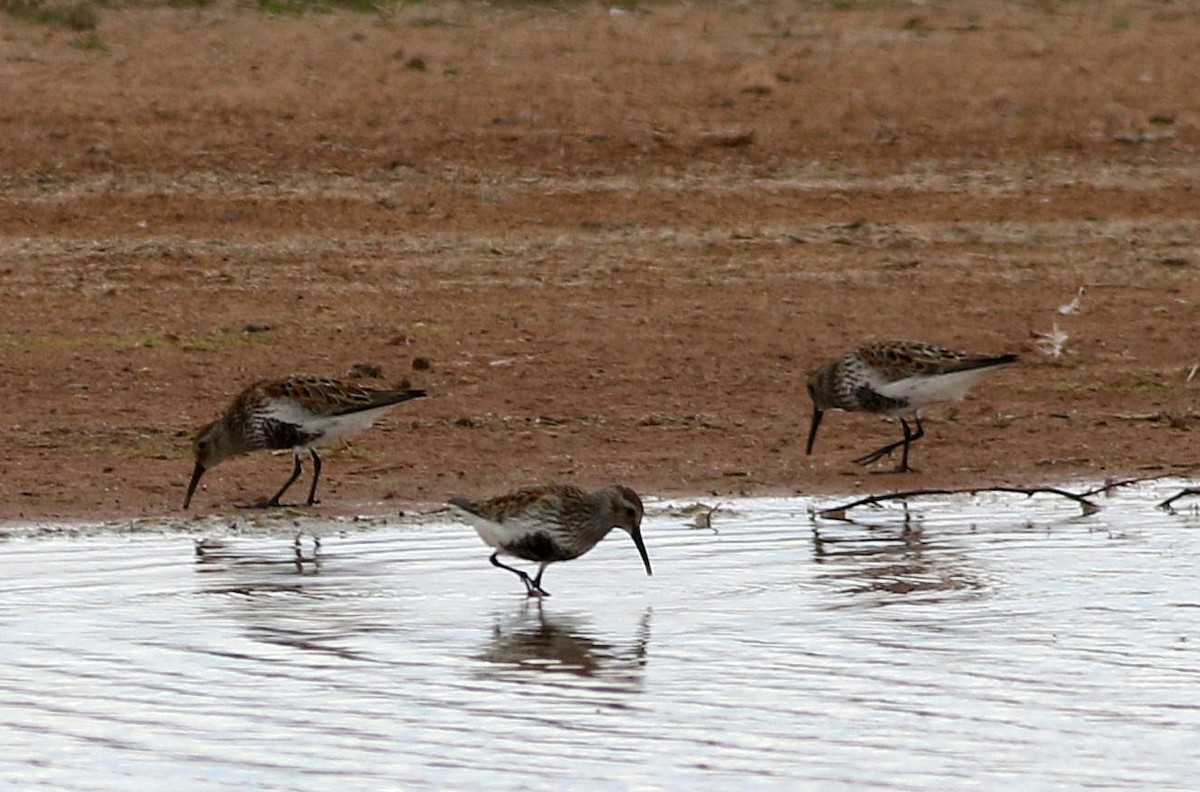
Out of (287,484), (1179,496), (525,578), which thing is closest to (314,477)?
(287,484)

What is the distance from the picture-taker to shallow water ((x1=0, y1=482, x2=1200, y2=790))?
24.6 feet

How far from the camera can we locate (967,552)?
1073cm

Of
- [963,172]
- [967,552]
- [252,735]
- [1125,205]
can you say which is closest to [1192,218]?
[1125,205]

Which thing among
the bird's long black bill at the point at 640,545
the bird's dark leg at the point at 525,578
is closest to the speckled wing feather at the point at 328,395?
the bird's dark leg at the point at 525,578

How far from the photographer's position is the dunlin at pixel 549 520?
9789 millimetres

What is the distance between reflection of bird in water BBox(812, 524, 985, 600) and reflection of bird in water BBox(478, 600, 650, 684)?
1.08 meters

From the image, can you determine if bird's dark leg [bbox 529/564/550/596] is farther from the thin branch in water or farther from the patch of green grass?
the patch of green grass

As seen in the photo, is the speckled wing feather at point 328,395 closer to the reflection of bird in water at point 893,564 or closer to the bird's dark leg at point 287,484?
the bird's dark leg at point 287,484

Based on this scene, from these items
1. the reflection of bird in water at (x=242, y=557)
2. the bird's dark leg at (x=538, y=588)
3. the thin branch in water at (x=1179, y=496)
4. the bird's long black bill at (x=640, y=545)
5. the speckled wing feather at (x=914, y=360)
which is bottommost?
the reflection of bird in water at (x=242, y=557)

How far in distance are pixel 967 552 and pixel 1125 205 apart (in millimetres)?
7958

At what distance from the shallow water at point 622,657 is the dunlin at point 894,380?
4.32 ft

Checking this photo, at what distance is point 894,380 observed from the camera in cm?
1282

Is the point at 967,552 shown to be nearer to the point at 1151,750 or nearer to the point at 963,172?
the point at 1151,750

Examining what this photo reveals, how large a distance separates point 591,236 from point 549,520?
23.0 ft
